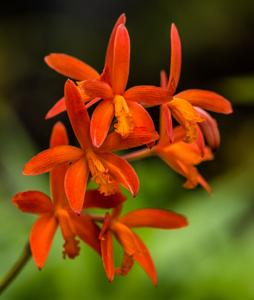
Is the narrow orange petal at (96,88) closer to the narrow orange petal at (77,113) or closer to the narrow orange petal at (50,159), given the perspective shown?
the narrow orange petal at (77,113)

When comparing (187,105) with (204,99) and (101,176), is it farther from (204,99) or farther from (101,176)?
(101,176)

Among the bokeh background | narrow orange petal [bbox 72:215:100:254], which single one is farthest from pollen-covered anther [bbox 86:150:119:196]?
the bokeh background

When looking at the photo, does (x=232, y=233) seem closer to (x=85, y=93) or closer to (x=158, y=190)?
(x=158, y=190)

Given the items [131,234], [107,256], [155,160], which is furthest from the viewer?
[155,160]

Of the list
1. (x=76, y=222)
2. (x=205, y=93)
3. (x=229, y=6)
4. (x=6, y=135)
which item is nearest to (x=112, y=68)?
(x=205, y=93)

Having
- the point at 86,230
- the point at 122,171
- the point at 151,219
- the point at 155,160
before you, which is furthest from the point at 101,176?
the point at 155,160

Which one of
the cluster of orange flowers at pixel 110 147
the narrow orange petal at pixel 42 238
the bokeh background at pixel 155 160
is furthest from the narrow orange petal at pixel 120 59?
the bokeh background at pixel 155 160
